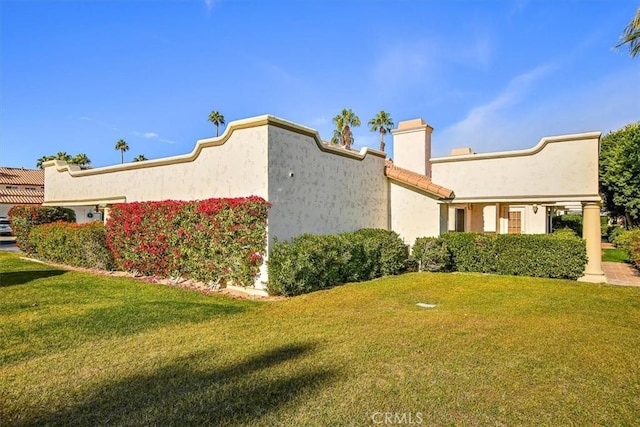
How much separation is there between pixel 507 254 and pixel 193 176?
12.0m

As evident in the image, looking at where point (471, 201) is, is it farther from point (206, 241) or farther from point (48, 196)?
point (48, 196)

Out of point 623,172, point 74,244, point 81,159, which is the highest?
point 81,159

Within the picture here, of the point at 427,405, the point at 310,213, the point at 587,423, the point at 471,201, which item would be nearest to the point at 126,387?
the point at 427,405

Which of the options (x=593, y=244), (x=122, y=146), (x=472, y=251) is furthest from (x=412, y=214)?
(x=122, y=146)

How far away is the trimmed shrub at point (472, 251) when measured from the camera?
13.9 m

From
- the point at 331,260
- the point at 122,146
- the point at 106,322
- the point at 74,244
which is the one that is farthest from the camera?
the point at 122,146

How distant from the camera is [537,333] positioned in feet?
21.8

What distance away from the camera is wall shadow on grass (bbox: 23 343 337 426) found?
3797 millimetres

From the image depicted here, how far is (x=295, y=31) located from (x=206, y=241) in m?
8.11

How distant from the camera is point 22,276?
42.5 ft

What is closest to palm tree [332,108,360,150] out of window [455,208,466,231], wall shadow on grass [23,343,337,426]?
window [455,208,466,231]

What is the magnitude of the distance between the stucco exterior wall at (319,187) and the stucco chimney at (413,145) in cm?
328

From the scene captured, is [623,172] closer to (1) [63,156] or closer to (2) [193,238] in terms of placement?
(2) [193,238]

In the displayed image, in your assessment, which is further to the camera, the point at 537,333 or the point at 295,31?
the point at 295,31
